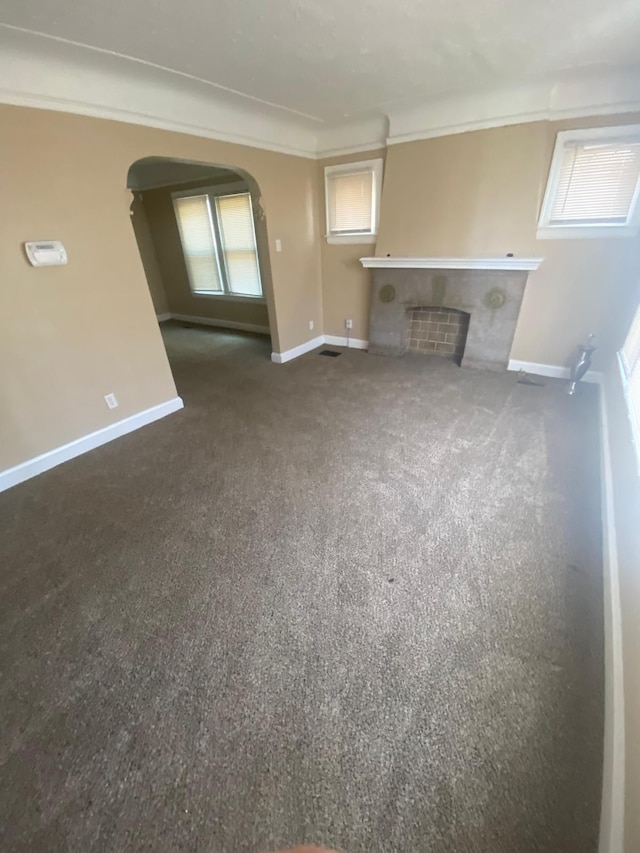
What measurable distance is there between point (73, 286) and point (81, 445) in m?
1.20

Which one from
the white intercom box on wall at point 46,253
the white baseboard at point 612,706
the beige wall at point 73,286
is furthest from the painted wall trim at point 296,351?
the white baseboard at point 612,706

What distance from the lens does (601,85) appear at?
2768mm

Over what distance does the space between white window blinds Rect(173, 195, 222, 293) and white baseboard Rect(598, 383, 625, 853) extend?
20.2 ft

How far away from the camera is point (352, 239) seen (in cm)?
439

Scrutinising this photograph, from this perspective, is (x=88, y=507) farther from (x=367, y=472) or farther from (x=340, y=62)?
(x=340, y=62)

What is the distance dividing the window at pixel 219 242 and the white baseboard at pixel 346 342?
1.48m

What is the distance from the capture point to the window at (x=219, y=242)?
5.36 meters

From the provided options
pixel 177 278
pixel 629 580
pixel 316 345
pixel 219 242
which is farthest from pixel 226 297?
pixel 629 580

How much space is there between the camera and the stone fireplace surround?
3547 millimetres

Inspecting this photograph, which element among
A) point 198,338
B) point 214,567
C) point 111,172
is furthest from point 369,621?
point 198,338

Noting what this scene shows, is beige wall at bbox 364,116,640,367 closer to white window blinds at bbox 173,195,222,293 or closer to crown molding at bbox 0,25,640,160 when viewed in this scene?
crown molding at bbox 0,25,640,160

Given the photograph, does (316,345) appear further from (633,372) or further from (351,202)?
(633,372)

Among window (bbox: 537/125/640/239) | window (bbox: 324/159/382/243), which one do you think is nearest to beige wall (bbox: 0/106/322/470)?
window (bbox: 324/159/382/243)

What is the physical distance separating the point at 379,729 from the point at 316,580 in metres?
0.63
